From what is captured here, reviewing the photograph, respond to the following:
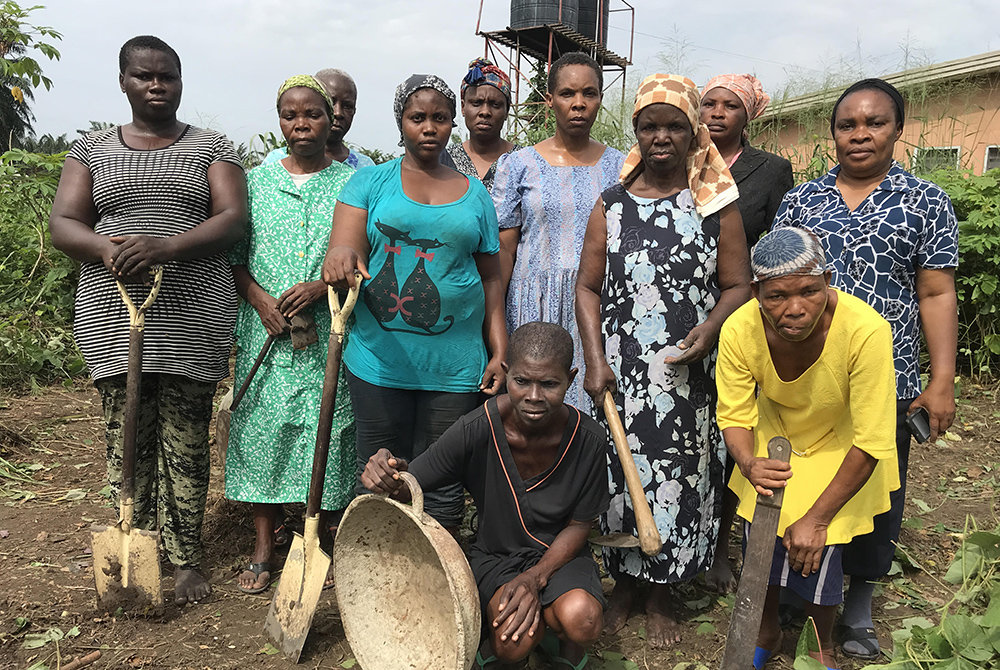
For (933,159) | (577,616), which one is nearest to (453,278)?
(577,616)

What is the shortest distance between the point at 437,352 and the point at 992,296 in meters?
4.78

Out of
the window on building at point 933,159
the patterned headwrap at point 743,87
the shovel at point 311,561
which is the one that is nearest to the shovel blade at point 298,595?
the shovel at point 311,561

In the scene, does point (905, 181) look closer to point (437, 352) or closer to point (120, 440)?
point (437, 352)

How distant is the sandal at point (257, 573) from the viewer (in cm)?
298

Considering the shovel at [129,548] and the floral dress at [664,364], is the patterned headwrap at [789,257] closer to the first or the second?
the floral dress at [664,364]

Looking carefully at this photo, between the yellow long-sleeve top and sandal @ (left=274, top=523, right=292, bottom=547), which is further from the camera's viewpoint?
sandal @ (left=274, top=523, right=292, bottom=547)

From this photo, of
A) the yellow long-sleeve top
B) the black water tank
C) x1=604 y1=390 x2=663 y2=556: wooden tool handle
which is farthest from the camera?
the black water tank

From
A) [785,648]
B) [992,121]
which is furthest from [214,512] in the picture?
[992,121]

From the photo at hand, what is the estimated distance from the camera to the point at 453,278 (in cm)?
276

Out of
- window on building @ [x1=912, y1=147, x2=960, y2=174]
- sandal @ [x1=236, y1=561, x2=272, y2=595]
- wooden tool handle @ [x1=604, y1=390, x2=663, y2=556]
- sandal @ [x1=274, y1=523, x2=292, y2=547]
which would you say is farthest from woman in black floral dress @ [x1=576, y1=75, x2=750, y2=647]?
window on building @ [x1=912, y1=147, x2=960, y2=174]

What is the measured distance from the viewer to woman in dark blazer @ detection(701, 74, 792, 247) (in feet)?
10.5

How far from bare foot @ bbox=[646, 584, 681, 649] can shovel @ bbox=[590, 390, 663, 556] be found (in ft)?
0.94

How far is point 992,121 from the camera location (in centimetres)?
877

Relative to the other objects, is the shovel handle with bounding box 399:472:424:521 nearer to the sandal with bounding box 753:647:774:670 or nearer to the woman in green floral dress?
the woman in green floral dress
